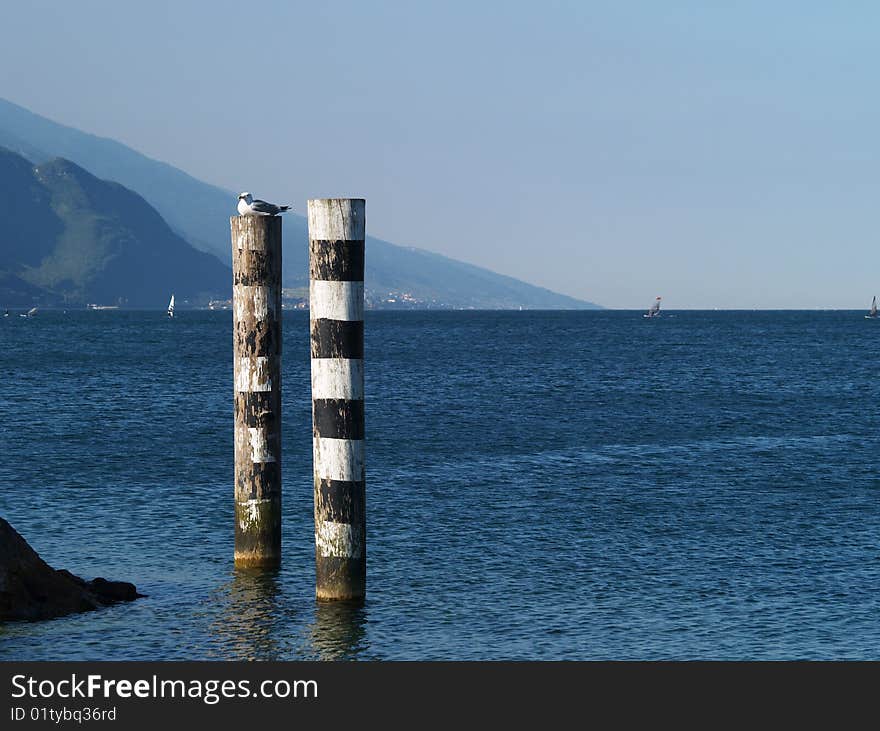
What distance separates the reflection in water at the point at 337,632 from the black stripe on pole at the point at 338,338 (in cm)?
320

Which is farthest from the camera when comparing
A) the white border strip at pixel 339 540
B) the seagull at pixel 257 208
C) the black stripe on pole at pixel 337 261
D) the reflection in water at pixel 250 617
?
the seagull at pixel 257 208

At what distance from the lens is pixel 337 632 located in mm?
14930

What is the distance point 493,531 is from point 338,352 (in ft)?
26.4

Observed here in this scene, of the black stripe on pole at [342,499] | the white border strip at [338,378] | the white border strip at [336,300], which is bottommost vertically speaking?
the black stripe on pole at [342,499]

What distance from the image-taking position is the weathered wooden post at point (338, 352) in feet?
48.7

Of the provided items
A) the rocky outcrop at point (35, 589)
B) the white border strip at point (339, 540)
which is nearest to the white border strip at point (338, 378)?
the white border strip at point (339, 540)

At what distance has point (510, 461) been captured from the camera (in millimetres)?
33469

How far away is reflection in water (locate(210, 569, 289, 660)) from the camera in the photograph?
46.7 feet

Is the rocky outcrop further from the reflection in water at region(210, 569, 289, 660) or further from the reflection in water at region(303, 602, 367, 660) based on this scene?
the reflection in water at region(303, 602, 367, 660)

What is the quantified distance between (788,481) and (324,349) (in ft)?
57.1

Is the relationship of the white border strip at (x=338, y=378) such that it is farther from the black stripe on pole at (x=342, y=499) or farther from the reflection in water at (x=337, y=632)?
the reflection in water at (x=337, y=632)

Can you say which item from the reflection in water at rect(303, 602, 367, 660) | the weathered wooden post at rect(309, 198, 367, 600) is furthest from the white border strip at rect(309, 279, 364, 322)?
the reflection in water at rect(303, 602, 367, 660)
